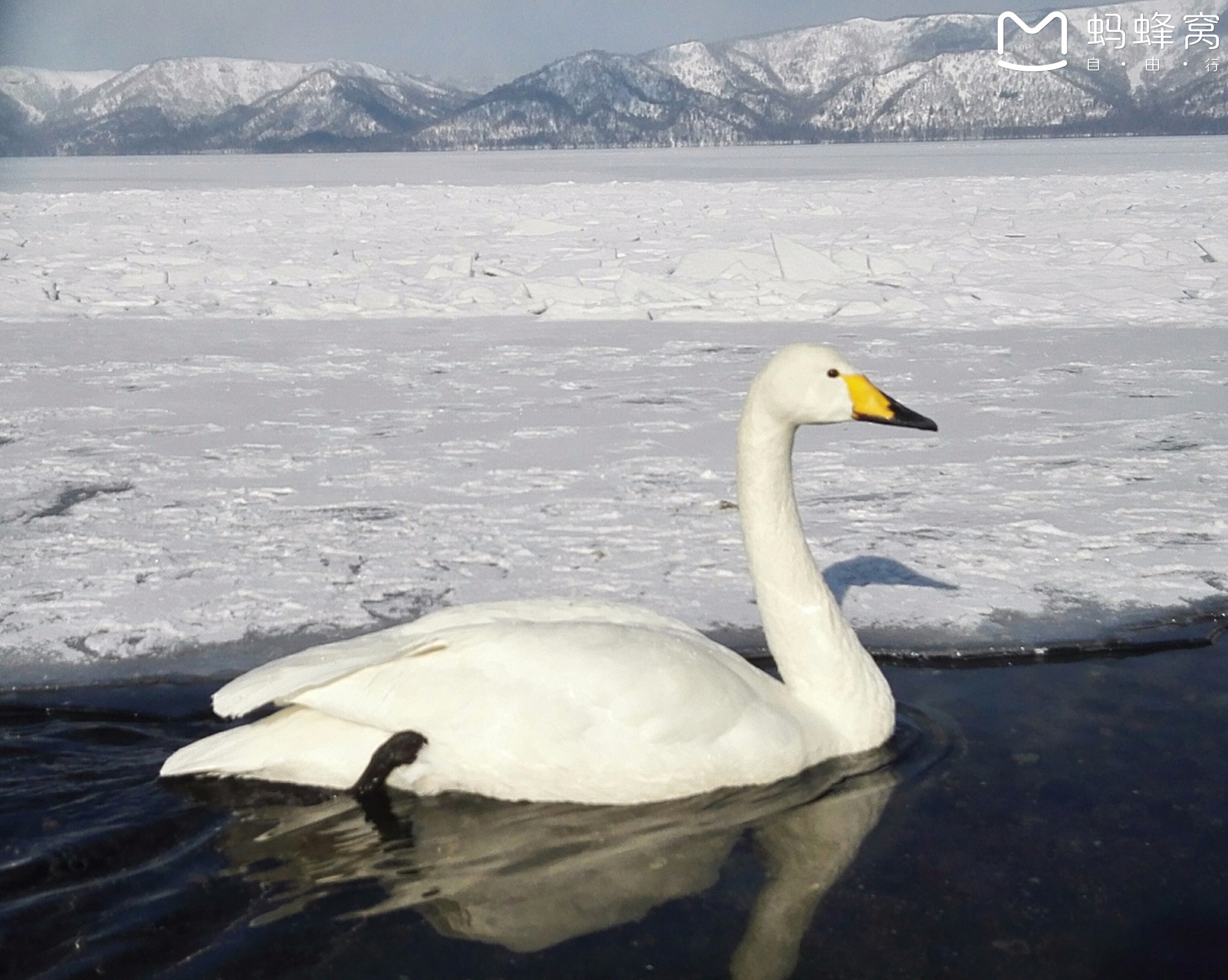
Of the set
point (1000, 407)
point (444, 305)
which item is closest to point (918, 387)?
point (1000, 407)

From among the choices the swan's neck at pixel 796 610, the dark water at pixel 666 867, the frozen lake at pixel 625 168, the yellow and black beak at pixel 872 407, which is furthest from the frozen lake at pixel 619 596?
the frozen lake at pixel 625 168

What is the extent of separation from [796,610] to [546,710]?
0.76 meters

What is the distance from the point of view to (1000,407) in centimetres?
831

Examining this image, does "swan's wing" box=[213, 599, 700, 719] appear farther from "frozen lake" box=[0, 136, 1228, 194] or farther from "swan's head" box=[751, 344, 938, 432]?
"frozen lake" box=[0, 136, 1228, 194]

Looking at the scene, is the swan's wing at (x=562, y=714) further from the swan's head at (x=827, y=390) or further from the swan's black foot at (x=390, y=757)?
the swan's head at (x=827, y=390)

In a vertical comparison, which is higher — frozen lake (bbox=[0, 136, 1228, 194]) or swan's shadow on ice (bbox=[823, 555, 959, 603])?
frozen lake (bbox=[0, 136, 1228, 194])

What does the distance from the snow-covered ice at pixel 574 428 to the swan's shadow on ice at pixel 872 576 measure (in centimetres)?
1

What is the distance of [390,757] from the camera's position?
3248mm

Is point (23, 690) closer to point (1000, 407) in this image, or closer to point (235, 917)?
point (235, 917)

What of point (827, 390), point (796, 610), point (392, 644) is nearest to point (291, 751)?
point (392, 644)

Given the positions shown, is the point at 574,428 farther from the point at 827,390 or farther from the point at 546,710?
the point at 546,710

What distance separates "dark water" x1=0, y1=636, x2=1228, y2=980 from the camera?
262cm

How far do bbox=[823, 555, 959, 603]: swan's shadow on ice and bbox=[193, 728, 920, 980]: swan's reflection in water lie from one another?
1.36m

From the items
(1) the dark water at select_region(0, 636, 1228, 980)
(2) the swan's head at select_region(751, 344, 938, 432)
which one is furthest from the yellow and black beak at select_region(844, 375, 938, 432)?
(1) the dark water at select_region(0, 636, 1228, 980)
